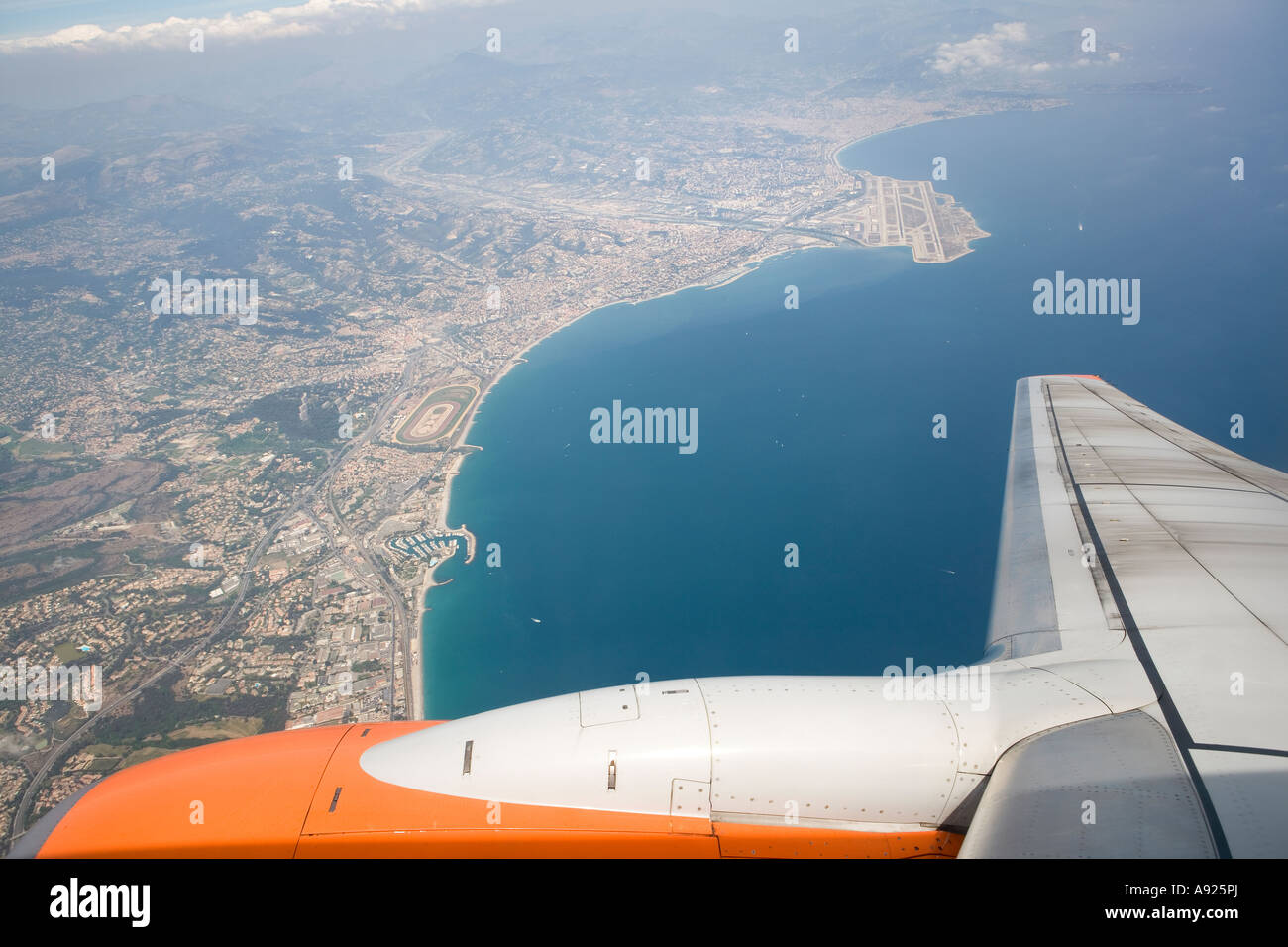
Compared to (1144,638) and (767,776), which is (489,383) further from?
(767,776)

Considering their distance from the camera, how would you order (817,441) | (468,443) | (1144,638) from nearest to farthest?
(1144,638) → (817,441) → (468,443)

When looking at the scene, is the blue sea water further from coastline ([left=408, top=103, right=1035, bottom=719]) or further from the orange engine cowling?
the orange engine cowling

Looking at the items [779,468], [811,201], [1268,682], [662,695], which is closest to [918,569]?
[779,468]

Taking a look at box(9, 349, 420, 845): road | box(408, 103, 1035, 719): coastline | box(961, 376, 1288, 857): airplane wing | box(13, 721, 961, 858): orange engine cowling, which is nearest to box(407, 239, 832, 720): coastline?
box(408, 103, 1035, 719): coastline

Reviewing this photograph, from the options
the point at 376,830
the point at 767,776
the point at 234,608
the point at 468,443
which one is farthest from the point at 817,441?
the point at 376,830

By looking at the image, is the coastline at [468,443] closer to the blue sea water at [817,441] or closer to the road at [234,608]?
the blue sea water at [817,441]
